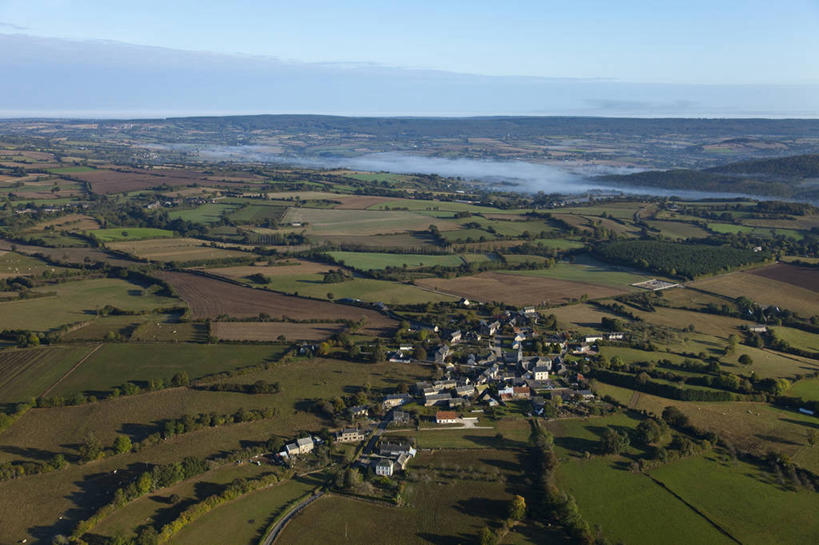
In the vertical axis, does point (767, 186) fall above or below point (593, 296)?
above

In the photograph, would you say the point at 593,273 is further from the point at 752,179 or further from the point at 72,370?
the point at 752,179

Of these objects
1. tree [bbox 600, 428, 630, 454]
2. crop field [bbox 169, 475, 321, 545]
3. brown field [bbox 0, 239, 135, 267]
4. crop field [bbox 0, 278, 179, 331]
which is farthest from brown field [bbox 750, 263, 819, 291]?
brown field [bbox 0, 239, 135, 267]

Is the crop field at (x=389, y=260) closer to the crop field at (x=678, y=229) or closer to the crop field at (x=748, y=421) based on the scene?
the crop field at (x=748, y=421)

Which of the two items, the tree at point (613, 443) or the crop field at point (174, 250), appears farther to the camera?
the crop field at point (174, 250)

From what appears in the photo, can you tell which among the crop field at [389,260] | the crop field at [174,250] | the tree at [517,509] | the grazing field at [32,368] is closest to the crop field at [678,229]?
the crop field at [389,260]

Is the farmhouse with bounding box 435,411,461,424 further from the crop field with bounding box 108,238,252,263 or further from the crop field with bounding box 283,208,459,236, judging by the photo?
the crop field with bounding box 283,208,459,236

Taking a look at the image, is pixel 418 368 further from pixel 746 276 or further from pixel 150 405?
pixel 746 276

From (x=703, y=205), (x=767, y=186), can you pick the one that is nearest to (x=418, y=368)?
(x=703, y=205)
